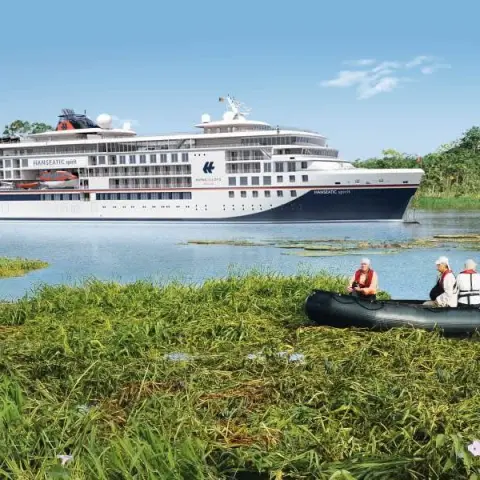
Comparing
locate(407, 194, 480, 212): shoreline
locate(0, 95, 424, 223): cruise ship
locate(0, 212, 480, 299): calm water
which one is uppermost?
locate(0, 95, 424, 223): cruise ship

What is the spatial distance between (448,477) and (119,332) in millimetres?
4648

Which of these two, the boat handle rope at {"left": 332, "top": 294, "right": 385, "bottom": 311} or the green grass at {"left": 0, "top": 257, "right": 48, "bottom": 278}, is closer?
the boat handle rope at {"left": 332, "top": 294, "right": 385, "bottom": 311}

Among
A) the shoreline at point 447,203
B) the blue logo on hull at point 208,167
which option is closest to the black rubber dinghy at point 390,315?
the blue logo on hull at point 208,167

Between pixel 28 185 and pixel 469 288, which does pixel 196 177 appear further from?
pixel 469 288

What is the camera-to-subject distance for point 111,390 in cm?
621

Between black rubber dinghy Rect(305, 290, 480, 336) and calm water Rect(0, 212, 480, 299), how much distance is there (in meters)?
5.36

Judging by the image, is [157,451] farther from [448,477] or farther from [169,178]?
[169,178]

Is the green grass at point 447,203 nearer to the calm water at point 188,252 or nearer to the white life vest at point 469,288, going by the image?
the calm water at point 188,252

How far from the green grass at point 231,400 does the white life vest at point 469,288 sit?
0.96m

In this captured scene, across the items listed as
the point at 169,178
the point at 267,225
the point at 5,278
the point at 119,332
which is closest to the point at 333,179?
the point at 267,225

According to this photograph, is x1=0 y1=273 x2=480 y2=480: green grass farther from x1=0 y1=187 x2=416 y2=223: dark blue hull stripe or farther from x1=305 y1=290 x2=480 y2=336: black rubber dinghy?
x1=0 y1=187 x2=416 y2=223: dark blue hull stripe

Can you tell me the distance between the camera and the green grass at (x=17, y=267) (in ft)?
70.7

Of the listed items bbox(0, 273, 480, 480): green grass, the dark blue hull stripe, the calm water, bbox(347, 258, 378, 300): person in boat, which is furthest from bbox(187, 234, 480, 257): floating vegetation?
bbox(0, 273, 480, 480): green grass

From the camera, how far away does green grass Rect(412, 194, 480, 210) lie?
58.2m
